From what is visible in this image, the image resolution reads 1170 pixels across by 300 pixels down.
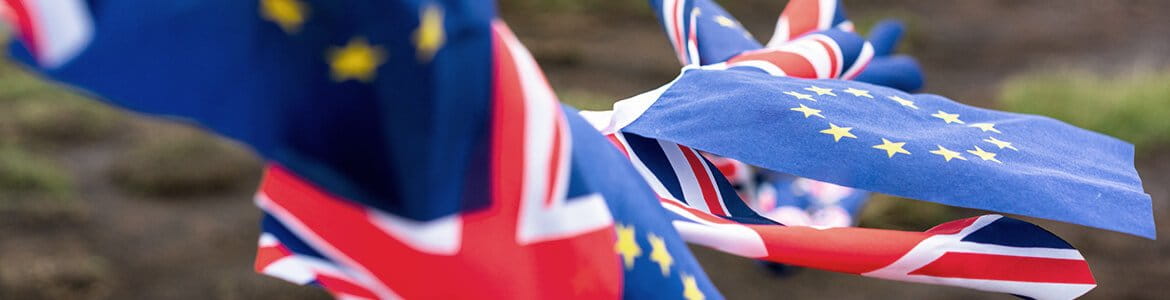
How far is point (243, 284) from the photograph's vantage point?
66.4 inches

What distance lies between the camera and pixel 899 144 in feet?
1.71

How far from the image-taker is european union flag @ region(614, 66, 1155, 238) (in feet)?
1.62

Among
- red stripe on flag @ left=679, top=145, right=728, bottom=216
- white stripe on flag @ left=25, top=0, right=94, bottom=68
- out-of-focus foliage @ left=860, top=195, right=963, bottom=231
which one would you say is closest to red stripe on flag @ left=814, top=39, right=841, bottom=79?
red stripe on flag @ left=679, top=145, right=728, bottom=216

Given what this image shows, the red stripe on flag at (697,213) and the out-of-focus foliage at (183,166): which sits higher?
the red stripe on flag at (697,213)

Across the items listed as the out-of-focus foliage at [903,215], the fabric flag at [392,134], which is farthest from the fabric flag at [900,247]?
the out-of-focus foliage at [903,215]

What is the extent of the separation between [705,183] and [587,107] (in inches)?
63.5

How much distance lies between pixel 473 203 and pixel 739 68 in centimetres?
35

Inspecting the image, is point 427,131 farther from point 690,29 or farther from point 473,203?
point 690,29

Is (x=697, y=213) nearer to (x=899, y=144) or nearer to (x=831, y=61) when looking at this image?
(x=899, y=144)

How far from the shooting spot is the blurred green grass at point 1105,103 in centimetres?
226

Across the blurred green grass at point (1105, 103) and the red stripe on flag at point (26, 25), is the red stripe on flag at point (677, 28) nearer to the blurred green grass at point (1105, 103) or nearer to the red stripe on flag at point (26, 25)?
the red stripe on flag at point (26, 25)

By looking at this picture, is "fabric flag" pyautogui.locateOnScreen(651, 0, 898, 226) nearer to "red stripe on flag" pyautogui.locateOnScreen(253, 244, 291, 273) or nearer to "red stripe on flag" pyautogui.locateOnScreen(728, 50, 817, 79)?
"red stripe on flag" pyautogui.locateOnScreen(728, 50, 817, 79)

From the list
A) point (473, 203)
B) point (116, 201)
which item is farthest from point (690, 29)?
point (116, 201)

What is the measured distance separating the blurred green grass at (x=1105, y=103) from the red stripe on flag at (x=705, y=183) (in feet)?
6.23
